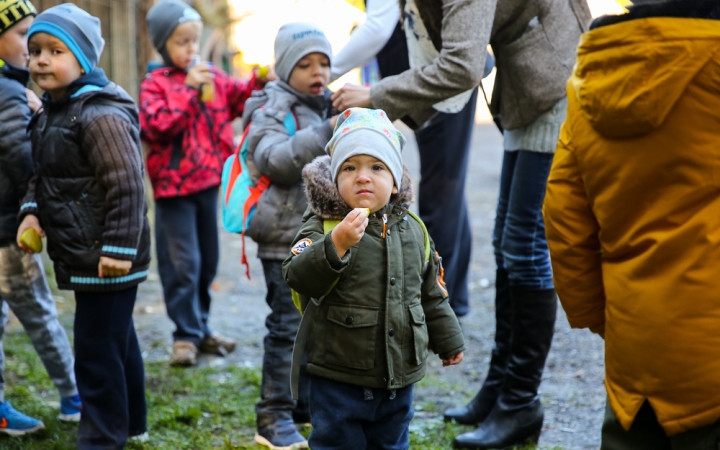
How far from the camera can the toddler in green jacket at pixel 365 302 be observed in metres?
2.65

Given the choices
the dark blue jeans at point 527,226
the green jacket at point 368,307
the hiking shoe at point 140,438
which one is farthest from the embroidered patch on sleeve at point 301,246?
the hiking shoe at point 140,438

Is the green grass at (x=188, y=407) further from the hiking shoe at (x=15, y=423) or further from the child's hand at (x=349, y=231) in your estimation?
the child's hand at (x=349, y=231)

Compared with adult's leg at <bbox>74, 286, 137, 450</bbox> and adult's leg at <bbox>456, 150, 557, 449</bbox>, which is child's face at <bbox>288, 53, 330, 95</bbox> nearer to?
adult's leg at <bbox>456, 150, 557, 449</bbox>

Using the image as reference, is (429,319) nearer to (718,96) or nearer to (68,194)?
(718,96)

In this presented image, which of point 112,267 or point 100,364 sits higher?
point 112,267

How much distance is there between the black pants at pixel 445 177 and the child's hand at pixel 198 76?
1407 millimetres

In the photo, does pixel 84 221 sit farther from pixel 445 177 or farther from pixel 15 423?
pixel 445 177

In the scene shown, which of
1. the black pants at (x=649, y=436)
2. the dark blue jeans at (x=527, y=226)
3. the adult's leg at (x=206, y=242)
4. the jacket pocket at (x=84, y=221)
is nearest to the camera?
the black pants at (x=649, y=436)

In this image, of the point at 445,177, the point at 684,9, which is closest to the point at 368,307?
the point at 684,9

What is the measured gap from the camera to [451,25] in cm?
316

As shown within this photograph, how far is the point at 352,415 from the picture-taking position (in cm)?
269

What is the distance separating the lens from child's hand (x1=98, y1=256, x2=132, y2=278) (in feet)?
10.5

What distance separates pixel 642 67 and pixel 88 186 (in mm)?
2290

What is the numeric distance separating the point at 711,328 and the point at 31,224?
2747 mm
